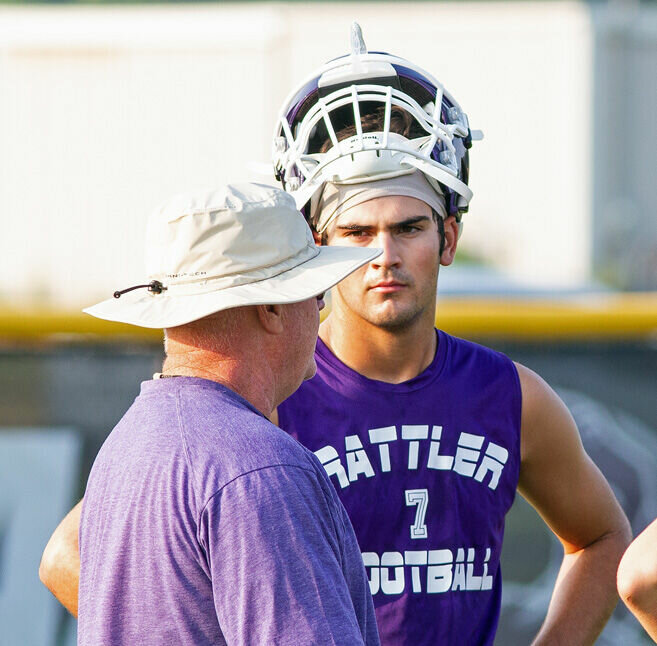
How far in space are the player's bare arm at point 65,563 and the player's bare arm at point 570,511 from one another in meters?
1.12

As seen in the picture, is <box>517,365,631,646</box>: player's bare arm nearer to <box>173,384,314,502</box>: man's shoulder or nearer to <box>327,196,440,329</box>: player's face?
<box>327,196,440,329</box>: player's face

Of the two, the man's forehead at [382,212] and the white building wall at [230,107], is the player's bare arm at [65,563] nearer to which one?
the man's forehead at [382,212]

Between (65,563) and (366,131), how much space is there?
1254mm

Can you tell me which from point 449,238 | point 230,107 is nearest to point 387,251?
point 449,238

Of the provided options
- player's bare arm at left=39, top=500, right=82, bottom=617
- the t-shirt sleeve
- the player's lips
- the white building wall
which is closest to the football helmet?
the player's lips

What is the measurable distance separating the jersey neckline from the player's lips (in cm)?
22

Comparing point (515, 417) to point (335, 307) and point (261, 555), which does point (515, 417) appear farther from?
point (261, 555)

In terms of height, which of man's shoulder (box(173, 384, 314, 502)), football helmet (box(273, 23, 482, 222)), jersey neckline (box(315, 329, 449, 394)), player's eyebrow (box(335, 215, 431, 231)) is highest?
football helmet (box(273, 23, 482, 222))

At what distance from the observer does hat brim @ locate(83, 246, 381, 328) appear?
1898 mm

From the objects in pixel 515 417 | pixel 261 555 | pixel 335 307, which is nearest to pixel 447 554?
pixel 515 417

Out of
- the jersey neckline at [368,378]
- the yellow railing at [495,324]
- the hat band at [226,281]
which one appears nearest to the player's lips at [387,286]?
the jersey neckline at [368,378]

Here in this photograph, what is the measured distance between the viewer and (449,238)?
296 centimetres

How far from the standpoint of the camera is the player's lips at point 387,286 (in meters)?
2.76

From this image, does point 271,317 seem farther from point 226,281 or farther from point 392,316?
point 392,316
